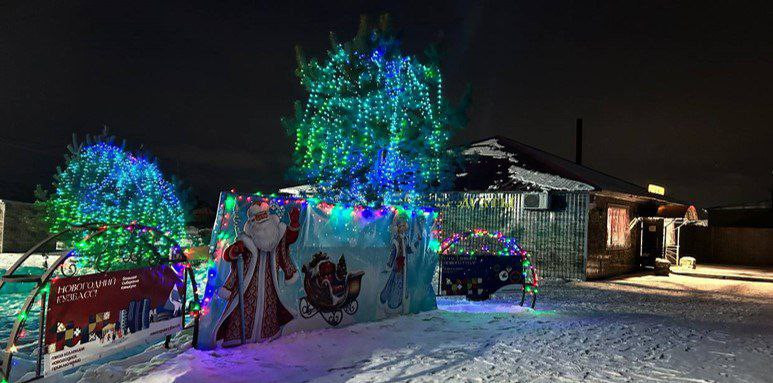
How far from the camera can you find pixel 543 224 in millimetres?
18172

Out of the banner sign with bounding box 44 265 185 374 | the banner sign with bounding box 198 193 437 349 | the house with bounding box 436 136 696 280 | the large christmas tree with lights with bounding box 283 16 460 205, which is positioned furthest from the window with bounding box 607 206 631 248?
the banner sign with bounding box 44 265 185 374

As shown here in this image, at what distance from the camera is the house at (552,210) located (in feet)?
57.9

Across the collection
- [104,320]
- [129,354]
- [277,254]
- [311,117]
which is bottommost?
[129,354]

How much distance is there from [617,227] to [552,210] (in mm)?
3754

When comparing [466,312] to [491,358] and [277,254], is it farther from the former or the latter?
[277,254]

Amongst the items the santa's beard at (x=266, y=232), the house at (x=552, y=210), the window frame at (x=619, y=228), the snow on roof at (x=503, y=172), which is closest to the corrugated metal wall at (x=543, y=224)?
the house at (x=552, y=210)

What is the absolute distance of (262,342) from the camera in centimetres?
724

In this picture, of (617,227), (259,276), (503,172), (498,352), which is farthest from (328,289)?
(617,227)

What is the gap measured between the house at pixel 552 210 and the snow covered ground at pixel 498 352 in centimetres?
642

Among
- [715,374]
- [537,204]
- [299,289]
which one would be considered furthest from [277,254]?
[537,204]

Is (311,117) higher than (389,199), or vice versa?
(311,117)

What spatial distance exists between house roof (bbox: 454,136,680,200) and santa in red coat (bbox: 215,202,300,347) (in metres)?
12.2

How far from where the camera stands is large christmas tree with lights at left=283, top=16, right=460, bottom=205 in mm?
17047

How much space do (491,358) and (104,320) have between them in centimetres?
447
